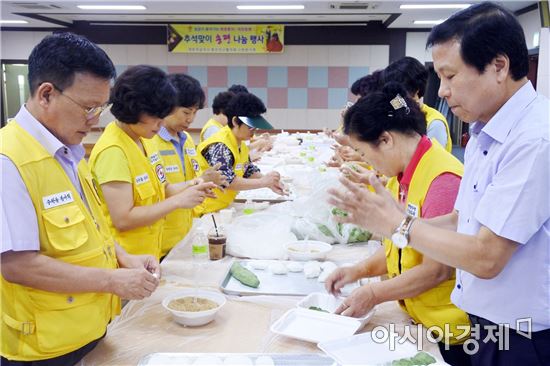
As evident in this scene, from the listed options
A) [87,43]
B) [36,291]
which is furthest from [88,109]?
[36,291]

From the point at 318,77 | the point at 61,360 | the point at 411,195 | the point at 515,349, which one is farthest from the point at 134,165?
the point at 318,77

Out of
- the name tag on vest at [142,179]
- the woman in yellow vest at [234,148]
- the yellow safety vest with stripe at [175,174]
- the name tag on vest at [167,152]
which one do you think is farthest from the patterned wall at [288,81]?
the name tag on vest at [142,179]

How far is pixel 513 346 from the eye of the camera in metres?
1.34

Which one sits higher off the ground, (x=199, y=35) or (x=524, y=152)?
(x=199, y=35)

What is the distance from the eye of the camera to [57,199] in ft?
4.60

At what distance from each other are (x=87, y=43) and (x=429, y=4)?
7.54 metres

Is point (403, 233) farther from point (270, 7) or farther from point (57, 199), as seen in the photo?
point (270, 7)

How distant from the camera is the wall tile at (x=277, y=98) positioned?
34.5 ft

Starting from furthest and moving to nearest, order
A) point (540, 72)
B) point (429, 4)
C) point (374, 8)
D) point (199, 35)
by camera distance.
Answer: point (199, 35) → point (374, 8) → point (429, 4) → point (540, 72)

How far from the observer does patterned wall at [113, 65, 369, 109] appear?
10406mm

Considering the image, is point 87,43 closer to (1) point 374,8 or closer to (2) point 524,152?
(2) point 524,152

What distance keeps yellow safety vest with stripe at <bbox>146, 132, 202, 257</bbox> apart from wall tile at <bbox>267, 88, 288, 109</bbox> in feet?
24.4

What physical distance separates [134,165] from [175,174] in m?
0.75

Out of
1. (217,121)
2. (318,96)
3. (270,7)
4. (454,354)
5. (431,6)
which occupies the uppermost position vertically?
(270,7)
